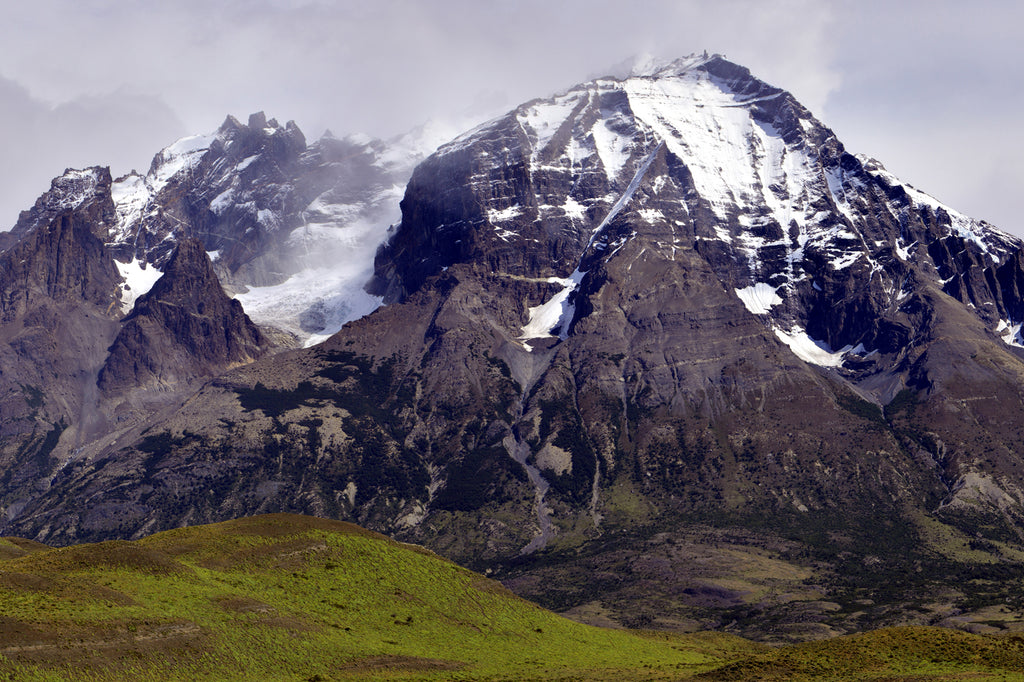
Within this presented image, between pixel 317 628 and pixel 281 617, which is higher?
pixel 281 617

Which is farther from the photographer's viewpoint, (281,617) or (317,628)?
(317,628)

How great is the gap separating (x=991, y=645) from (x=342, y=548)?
93.8 meters

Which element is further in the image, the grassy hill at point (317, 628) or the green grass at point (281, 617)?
the green grass at point (281, 617)

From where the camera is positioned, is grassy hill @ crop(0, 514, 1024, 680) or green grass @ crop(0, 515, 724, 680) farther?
green grass @ crop(0, 515, 724, 680)

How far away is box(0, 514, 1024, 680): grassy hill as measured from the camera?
13575 cm

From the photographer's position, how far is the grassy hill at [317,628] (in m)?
136

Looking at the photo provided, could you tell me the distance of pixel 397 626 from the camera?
172m

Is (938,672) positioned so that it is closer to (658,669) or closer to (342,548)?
(658,669)

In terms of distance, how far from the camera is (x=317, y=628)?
160m

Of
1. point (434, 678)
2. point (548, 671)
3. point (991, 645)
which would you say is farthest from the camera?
point (548, 671)

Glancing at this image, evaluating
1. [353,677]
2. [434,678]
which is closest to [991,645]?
[434,678]

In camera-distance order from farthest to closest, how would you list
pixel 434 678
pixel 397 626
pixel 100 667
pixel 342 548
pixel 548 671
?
pixel 342 548 → pixel 397 626 → pixel 548 671 → pixel 434 678 → pixel 100 667

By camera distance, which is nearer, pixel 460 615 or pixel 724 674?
pixel 724 674

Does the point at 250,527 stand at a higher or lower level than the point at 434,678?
higher
